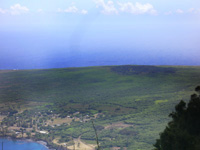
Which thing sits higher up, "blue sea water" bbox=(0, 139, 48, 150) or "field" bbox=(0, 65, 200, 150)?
"field" bbox=(0, 65, 200, 150)

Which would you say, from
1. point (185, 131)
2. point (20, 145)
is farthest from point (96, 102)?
point (185, 131)

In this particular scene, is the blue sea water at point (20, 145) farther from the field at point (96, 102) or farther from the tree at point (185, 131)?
the tree at point (185, 131)

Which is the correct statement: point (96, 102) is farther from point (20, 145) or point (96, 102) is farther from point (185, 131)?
point (185, 131)

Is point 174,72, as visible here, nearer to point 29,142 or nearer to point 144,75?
point 144,75

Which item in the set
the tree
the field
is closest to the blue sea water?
the field

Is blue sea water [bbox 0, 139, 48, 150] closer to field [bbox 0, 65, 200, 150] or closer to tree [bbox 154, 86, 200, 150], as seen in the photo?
field [bbox 0, 65, 200, 150]

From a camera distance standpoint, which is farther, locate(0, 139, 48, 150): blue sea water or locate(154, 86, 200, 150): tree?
locate(0, 139, 48, 150): blue sea water

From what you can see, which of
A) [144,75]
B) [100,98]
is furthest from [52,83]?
[144,75]
